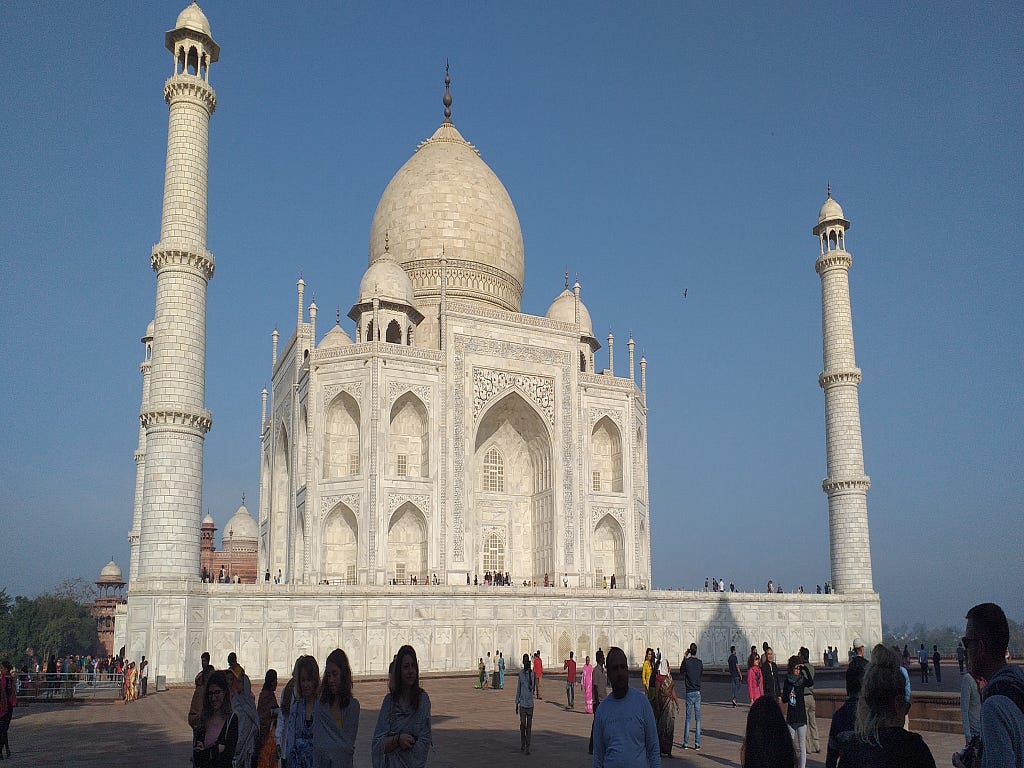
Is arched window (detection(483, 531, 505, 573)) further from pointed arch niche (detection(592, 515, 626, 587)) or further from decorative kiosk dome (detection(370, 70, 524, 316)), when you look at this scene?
decorative kiosk dome (detection(370, 70, 524, 316))

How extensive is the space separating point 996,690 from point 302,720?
3.69 m

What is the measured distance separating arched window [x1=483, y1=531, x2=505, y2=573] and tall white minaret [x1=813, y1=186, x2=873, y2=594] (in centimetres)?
1168

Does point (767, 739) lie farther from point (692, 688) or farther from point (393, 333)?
point (393, 333)

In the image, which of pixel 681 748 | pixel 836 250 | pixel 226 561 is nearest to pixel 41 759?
pixel 681 748

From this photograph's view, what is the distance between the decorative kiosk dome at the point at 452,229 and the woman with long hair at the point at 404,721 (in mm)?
32453

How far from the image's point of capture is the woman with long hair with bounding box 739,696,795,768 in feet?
13.8

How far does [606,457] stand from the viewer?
37.0m

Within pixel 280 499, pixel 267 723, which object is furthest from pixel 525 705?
pixel 280 499

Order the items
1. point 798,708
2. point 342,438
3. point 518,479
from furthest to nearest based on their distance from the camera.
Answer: point 518,479, point 342,438, point 798,708

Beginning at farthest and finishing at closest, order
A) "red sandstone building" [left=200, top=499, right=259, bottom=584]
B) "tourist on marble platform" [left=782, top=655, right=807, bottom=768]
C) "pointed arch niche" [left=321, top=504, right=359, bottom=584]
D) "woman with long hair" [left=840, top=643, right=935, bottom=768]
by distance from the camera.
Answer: "red sandstone building" [left=200, top=499, right=259, bottom=584] < "pointed arch niche" [left=321, top=504, right=359, bottom=584] < "tourist on marble platform" [left=782, top=655, right=807, bottom=768] < "woman with long hair" [left=840, top=643, right=935, bottom=768]

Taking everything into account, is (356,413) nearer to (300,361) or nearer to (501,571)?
(300,361)

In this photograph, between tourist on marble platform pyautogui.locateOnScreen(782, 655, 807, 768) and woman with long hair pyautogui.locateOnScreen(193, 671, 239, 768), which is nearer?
woman with long hair pyautogui.locateOnScreen(193, 671, 239, 768)

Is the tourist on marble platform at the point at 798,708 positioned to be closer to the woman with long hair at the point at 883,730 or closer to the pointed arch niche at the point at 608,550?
the woman with long hair at the point at 883,730

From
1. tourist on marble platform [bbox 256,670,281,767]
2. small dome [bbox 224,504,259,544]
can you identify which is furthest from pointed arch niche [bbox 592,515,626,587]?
tourist on marble platform [bbox 256,670,281,767]
